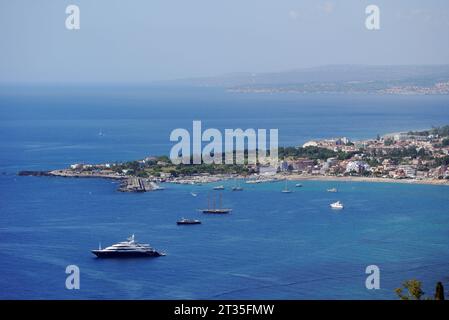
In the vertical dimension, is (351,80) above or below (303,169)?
above

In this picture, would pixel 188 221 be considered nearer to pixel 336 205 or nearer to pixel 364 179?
pixel 336 205

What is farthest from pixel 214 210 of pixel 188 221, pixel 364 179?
pixel 364 179

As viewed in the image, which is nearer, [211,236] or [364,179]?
[211,236]

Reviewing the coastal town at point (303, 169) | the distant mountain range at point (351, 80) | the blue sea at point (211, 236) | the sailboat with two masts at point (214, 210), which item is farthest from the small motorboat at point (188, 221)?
the distant mountain range at point (351, 80)

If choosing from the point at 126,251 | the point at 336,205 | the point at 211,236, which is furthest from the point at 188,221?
the point at 336,205

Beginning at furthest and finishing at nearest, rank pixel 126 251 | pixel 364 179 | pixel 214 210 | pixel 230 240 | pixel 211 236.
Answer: pixel 364 179, pixel 214 210, pixel 211 236, pixel 230 240, pixel 126 251

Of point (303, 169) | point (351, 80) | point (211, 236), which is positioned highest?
point (351, 80)

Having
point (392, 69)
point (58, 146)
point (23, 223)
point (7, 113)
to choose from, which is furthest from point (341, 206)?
point (392, 69)

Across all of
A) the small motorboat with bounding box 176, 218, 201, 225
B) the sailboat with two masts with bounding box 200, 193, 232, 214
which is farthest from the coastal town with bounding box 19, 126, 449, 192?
the small motorboat with bounding box 176, 218, 201, 225

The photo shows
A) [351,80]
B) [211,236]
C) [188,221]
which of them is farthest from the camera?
[351,80]
